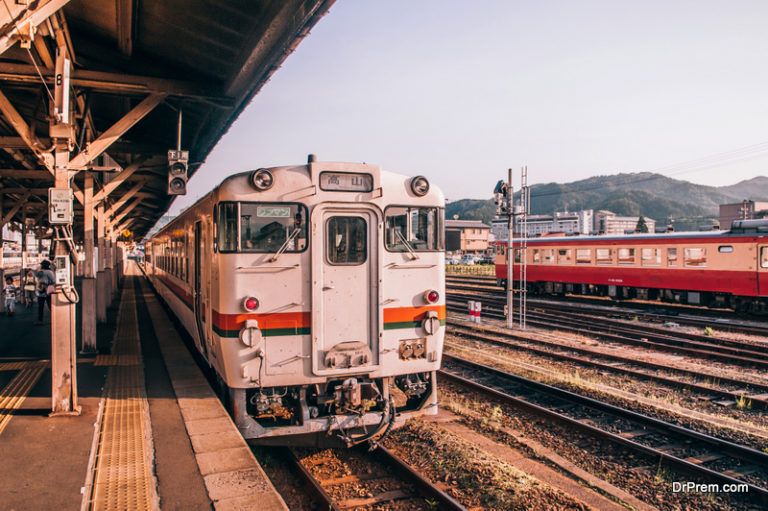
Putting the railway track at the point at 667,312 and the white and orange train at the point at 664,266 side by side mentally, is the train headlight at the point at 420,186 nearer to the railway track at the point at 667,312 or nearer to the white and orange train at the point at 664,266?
the railway track at the point at 667,312

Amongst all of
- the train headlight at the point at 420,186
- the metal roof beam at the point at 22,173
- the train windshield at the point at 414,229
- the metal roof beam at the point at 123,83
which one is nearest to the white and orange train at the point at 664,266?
the train windshield at the point at 414,229

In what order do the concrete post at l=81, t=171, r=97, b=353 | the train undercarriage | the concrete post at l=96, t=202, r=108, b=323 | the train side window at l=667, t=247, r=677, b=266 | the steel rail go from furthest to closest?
the train side window at l=667, t=247, r=677, b=266, the concrete post at l=96, t=202, r=108, b=323, the steel rail, the concrete post at l=81, t=171, r=97, b=353, the train undercarriage

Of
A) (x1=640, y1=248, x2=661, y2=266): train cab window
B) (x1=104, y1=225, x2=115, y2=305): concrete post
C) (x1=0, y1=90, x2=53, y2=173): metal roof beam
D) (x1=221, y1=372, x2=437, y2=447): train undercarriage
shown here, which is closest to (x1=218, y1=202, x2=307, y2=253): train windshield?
(x1=221, y1=372, x2=437, y2=447): train undercarriage

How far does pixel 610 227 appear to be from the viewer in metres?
120

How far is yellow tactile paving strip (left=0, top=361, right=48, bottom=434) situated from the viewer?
22.4ft

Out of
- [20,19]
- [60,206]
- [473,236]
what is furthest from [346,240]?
[473,236]

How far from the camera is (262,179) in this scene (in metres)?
5.98

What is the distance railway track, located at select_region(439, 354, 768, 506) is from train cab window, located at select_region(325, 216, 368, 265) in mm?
3935

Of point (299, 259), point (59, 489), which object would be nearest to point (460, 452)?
point (299, 259)

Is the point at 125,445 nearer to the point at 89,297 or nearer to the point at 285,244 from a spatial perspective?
the point at 285,244

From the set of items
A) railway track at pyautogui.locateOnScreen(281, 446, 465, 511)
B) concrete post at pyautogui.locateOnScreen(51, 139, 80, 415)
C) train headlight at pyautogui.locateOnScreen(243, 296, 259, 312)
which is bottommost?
railway track at pyautogui.locateOnScreen(281, 446, 465, 511)

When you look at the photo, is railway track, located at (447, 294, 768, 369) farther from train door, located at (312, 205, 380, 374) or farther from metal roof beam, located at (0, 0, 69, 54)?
metal roof beam, located at (0, 0, 69, 54)

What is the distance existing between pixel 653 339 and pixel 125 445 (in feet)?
43.1

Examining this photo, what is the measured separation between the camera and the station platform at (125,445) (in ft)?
15.3
